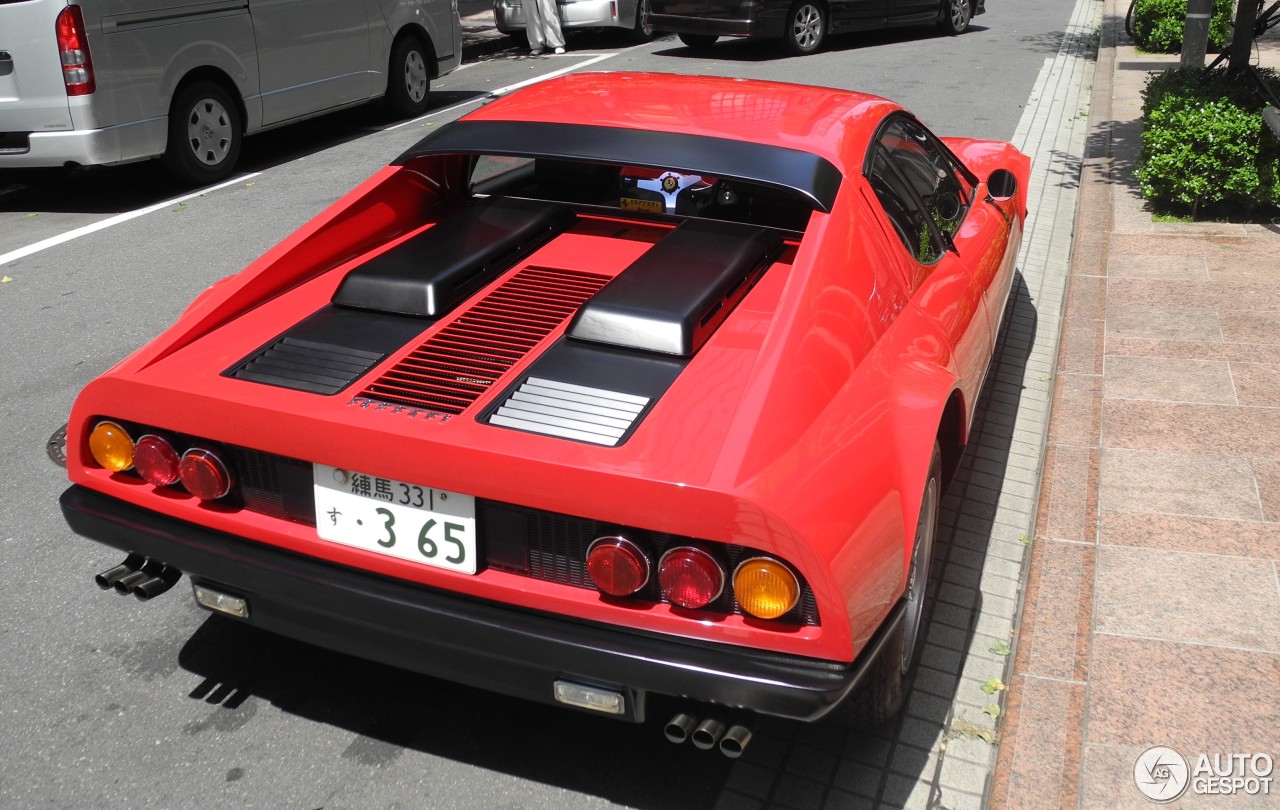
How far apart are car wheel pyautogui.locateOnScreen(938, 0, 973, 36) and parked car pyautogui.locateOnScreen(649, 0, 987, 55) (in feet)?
0.77

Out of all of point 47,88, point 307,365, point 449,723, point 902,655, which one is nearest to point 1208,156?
point 902,655

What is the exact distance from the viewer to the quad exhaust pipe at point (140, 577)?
3.02 meters

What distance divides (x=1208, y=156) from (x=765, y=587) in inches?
252

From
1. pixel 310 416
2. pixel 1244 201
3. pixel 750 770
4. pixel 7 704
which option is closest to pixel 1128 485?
pixel 750 770

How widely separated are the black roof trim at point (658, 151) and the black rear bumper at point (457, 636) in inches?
51.1

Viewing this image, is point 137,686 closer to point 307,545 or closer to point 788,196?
point 307,545

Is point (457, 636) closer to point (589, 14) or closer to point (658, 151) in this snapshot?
point (658, 151)

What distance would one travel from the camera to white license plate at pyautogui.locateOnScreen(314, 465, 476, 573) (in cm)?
269

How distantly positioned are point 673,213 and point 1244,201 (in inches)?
217

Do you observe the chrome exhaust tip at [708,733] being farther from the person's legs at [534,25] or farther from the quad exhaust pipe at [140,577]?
the person's legs at [534,25]

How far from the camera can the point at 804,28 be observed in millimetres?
15469

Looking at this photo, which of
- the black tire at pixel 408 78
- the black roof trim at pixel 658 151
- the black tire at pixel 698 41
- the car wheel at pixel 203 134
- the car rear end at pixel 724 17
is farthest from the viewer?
the black tire at pixel 698 41

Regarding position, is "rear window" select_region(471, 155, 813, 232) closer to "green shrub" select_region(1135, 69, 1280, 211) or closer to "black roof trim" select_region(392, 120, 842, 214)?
"black roof trim" select_region(392, 120, 842, 214)

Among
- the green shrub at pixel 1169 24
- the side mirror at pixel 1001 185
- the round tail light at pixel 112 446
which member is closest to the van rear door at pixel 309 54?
the side mirror at pixel 1001 185
